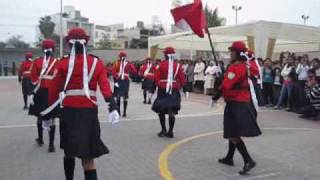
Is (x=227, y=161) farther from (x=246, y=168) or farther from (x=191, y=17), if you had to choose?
(x=191, y=17)

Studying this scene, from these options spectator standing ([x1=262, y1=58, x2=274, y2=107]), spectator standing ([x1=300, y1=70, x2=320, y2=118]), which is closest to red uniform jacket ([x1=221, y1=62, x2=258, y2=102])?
spectator standing ([x1=300, y1=70, x2=320, y2=118])

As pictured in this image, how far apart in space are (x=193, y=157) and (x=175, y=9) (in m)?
2.57

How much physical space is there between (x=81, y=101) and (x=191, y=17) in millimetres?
3480

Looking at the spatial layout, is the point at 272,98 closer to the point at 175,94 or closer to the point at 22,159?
the point at 175,94

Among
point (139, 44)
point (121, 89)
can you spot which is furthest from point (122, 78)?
point (139, 44)

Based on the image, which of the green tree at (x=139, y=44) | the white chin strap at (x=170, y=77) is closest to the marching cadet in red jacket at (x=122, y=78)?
the white chin strap at (x=170, y=77)

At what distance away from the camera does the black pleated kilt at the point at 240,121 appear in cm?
677

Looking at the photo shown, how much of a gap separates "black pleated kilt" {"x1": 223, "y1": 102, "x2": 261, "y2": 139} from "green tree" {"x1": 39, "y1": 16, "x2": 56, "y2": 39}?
228 feet

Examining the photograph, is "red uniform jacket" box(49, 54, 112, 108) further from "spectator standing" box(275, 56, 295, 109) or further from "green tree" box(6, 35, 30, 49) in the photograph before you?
"green tree" box(6, 35, 30, 49)

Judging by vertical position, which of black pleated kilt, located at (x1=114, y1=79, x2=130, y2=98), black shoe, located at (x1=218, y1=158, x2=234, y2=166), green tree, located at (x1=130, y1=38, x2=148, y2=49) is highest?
green tree, located at (x1=130, y1=38, x2=148, y2=49)

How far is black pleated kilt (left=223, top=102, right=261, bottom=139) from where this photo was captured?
6.77 m

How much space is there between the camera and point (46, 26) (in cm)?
7669

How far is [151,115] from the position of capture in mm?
13633

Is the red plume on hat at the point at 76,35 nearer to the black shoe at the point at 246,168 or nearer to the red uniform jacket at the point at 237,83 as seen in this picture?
the red uniform jacket at the point at 237,83
